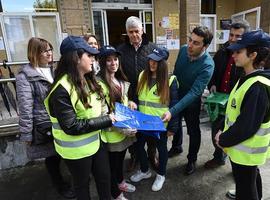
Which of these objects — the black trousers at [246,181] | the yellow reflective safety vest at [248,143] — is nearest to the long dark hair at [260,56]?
the yellow reflective safety vest at [248,143]

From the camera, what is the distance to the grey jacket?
2.06m

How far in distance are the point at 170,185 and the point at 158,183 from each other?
0.18 metres

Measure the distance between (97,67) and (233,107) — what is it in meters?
1.33

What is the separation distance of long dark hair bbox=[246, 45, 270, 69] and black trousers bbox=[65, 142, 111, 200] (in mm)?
1312

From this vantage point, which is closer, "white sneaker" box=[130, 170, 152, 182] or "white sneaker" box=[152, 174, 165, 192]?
"white sneaker" box=[152, 174, 165, 192]

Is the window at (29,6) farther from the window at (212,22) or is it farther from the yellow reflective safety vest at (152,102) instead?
the window at (212,22)

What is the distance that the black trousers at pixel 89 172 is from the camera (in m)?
1.70

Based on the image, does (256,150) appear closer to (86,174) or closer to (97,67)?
(86,174)

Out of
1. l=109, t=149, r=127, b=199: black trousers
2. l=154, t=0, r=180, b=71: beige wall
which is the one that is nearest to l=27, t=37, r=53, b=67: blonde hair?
l=109, t=149, r=127, b=199: black trousers

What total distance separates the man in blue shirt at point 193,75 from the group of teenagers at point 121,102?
0.03 feet

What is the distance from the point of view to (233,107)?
5.46 ft

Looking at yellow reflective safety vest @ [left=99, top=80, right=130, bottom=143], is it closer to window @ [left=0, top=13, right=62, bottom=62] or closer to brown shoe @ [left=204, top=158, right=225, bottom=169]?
brown shoe @ [left=204, top=158, right=225, bottom=169]

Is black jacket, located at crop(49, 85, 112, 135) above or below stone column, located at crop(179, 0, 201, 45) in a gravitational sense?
below

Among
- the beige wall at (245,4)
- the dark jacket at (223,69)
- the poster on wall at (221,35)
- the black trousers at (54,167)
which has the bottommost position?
the black trousers at (54,167)
